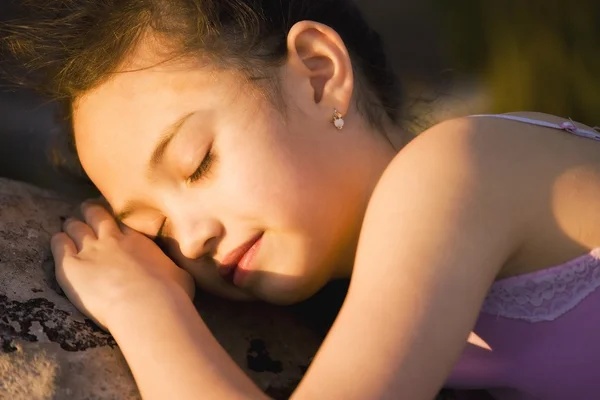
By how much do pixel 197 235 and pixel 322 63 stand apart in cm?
34

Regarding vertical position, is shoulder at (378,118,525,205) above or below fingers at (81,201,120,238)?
above

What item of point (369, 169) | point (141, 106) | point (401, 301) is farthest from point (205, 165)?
point (401, 301)

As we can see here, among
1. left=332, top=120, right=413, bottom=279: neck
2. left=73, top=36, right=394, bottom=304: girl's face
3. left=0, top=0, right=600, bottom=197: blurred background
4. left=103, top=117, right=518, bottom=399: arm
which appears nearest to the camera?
left=103, top=117, right=518, bottom=399: arm

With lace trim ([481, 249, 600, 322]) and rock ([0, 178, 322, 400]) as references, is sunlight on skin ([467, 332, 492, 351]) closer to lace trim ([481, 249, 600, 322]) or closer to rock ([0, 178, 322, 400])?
lace trim ([481, 249, 600, 322])

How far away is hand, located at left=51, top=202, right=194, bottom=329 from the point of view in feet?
3.51

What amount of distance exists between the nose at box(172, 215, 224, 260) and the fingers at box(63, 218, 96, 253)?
19 cm

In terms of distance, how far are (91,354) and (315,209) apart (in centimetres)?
36

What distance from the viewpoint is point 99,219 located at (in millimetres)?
1270

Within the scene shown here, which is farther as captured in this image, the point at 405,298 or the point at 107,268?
the point at 107,268

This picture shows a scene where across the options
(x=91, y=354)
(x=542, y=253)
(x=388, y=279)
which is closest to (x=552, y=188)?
(x=542, y=253)

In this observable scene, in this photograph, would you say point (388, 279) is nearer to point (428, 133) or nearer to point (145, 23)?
point (428, 133)

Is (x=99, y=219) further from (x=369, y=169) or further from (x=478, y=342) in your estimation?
(x=478, y=342)

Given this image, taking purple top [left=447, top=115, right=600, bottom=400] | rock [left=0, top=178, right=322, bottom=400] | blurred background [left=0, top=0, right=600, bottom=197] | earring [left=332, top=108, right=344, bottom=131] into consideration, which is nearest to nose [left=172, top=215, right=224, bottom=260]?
rock [left=0, top=178, right=322, bottom=400]

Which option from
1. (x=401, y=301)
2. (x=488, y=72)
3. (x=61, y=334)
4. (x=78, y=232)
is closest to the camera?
(x=401, y=301)
